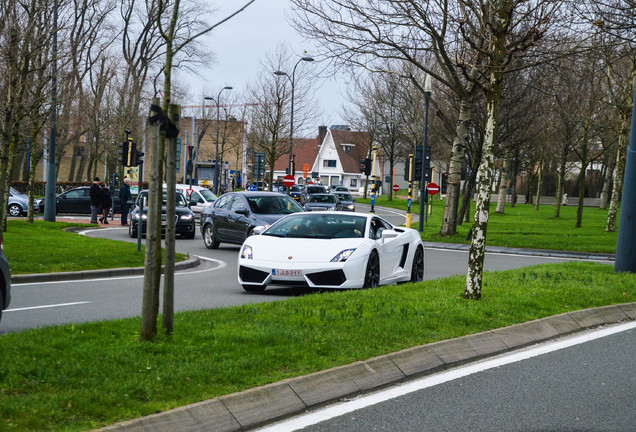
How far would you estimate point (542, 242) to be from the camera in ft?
93.8

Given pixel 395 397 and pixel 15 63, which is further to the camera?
pixel 15 63

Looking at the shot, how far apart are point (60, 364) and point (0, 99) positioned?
20.5 m

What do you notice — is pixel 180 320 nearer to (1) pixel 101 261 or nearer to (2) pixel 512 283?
(2) pixel 512 283

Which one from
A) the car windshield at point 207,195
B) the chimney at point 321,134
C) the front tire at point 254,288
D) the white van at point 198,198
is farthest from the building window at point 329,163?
the front tire at point 254,288

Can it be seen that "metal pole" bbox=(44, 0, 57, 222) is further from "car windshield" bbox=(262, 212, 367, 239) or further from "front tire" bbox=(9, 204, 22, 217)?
"car windshield" bbox=(262, 212, 367, 239)

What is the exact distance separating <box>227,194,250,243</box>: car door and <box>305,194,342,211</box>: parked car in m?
17.0

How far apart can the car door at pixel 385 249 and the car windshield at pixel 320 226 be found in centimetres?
26

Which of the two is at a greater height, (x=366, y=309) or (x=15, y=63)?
(x=15, y=63)

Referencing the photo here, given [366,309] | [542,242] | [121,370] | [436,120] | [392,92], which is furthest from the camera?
[392,92]

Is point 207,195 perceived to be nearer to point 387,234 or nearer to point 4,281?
point 387,234

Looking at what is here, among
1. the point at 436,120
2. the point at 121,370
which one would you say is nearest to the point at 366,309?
the point at 121,370

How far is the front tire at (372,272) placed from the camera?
12958 mm

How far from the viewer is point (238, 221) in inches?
888

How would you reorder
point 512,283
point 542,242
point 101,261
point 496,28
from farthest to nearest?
point 542,242, point 101,261, point 512,283, point 496,28
